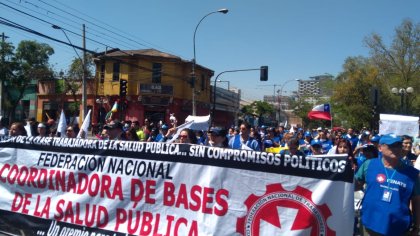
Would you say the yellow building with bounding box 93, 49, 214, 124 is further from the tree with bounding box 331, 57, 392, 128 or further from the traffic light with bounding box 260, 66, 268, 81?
the tree with bounding box 331, 57, 392, 128

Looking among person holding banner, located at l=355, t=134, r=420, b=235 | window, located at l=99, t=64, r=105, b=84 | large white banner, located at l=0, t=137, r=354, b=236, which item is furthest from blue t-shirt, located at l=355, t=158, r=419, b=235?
window, located at l=99, t=64, r=105, b=84

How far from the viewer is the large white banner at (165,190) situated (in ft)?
13.3

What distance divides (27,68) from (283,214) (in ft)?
146

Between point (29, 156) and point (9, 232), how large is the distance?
1009mm

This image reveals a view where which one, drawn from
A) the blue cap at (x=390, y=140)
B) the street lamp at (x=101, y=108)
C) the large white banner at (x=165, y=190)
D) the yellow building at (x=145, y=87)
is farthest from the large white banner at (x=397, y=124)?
the street lamp at (x=101, y=108)

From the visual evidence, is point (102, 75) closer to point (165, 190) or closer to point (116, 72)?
point (116, 72)

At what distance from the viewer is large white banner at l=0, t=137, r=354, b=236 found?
405 centimetres

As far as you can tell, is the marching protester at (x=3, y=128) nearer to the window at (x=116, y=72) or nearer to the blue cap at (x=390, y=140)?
the blue cap at (x=390, y=140)

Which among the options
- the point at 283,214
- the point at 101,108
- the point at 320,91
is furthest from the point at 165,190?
the point at 320,91

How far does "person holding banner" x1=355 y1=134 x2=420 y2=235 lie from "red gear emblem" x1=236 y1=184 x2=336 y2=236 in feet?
1.30

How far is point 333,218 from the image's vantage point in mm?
3920

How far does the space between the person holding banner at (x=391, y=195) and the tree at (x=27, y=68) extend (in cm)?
4260

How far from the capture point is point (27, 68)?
1714 inches

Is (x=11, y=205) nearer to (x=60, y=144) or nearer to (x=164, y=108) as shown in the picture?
(x=60, y=144)
